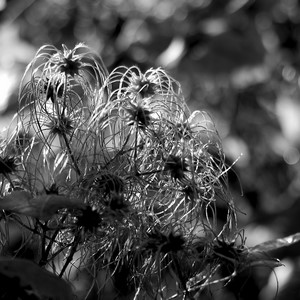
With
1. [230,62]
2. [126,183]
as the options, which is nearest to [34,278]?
[126,183]

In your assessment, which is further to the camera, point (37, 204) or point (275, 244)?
point (275, 244)

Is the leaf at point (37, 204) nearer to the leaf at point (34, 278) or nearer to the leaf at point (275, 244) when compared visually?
the leaf at point (34, 278)

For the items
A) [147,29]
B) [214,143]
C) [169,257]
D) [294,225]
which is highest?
[147,29]

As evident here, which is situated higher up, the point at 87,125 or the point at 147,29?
the point at 147,29

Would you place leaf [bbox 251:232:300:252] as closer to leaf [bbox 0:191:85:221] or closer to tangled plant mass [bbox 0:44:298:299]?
tangled plant mass [bbox 0:44:298:299]

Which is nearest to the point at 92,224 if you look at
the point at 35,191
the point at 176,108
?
the point at 35,191

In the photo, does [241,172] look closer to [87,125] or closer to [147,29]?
[147,29]

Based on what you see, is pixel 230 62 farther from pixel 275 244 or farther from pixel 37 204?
pixel 37 204
